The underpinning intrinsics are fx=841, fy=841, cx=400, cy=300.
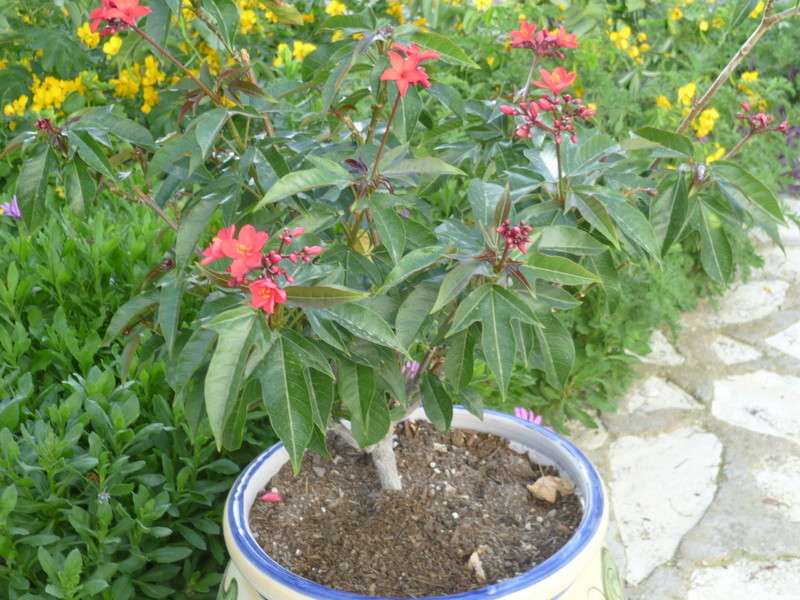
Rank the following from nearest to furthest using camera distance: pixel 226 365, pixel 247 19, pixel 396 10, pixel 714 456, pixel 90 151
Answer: pixel 226 365 → pixel 90 151 → pixel 714 456 → pixel 247 19 → pixel 396 10

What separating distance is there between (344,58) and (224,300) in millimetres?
404

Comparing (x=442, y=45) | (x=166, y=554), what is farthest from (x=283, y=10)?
(x=166, y=554)

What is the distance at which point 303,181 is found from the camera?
111 cm

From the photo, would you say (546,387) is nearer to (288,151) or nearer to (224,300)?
(288,151)

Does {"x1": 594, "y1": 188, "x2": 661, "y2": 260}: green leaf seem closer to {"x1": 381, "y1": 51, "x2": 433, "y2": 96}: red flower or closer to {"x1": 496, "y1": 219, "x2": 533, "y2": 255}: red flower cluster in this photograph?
{"x1": 496, "y1": 219, "x2": 533, "y2": 255}: red flower cluster

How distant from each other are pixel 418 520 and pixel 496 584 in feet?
1.15

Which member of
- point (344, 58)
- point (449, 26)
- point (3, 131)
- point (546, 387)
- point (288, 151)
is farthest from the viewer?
point (449, 26)

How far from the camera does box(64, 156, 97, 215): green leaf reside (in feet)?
4.08

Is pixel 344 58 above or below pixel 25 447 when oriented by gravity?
above

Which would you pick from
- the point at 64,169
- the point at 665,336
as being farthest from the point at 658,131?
the point at 665,336

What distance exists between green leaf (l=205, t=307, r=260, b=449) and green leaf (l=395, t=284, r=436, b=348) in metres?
0.25

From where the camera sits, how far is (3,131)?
3.28 meters

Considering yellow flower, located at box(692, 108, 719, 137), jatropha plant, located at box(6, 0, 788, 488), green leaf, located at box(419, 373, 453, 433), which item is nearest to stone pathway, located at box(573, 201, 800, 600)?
yellow flower, located at box(692, 108, 719, 137)

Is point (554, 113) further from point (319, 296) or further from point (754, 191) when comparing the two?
point (319, 296)
